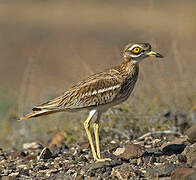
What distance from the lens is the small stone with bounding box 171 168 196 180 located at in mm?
5093

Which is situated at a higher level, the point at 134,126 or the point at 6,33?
the point at 6,33

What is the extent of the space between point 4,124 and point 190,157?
15.3 ft

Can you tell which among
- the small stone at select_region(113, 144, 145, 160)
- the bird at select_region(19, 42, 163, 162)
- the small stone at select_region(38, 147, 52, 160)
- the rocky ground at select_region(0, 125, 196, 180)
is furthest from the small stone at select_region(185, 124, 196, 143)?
the small stone at select_region(38, 147, 52, 160)

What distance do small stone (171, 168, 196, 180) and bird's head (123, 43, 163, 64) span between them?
1708 mm

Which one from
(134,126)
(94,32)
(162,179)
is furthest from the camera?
(94,32)

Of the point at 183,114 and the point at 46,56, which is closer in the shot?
the point at 183,114

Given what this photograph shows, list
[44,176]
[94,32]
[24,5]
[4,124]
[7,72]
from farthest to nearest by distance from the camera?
[24,5]
[94,32]
[7,72]
[4,124]
[44,176]

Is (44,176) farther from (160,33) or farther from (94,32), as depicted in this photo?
(94,32)

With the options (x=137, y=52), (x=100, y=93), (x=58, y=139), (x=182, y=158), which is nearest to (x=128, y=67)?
(x=137, y=52)

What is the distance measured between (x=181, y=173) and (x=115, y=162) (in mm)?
999

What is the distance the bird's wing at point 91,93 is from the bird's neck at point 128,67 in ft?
0.29

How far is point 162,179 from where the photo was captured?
5387mm

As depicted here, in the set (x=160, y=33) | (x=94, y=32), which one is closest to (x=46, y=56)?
(x=160, y=33)

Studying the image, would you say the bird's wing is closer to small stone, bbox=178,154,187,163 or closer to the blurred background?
small stone, bbox=178,154,187,163
